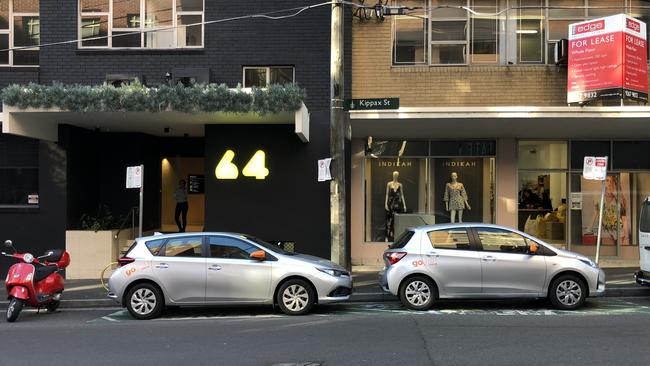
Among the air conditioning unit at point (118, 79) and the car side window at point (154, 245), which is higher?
the air conditioning unit at point (118, 79)

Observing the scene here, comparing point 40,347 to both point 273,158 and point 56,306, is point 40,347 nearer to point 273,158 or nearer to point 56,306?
point 56,306

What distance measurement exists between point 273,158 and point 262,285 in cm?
536

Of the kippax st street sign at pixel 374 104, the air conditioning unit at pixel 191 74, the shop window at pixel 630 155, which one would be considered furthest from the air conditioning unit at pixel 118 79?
the shop window at pixel 630 155

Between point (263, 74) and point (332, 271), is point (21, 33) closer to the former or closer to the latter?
point (263, 74)

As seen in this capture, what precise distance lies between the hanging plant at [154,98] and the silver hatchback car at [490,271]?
4.52m

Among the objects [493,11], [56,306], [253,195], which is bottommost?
[56,306]

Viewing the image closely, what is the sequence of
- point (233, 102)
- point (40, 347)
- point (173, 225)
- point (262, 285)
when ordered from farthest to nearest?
point (173, 225), point (233, 102), point (262, 285), point (40, 347)

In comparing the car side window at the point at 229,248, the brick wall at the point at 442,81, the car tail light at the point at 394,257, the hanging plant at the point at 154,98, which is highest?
the brick wall at the point at 442,81

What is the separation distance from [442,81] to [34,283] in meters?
9.50

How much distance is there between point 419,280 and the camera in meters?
9.76

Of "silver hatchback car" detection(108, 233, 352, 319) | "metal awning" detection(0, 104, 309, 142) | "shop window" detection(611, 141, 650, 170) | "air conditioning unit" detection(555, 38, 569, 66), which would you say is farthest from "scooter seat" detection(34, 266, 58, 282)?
"shop window" detection(611, 141, 650, 170)

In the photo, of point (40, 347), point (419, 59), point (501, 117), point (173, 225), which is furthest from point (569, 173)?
point (40, 347)

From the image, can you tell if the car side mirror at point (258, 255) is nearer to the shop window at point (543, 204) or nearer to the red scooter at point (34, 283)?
the red scooter at point (34, 283)

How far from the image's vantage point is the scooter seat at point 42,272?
392 inches
